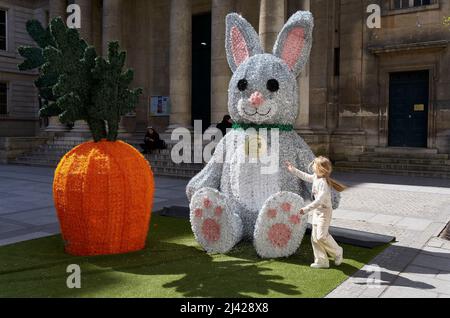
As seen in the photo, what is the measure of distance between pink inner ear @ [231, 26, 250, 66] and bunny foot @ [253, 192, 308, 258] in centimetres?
219

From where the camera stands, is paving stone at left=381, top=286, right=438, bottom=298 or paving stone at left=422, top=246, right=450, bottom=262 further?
paving stone at left=422, top=246, right=450, bottom=262

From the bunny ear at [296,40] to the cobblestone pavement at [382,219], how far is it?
2.95 m

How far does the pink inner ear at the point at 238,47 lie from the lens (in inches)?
247

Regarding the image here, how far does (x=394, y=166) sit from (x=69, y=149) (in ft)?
47.3

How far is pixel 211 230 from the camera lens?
562 centimetres

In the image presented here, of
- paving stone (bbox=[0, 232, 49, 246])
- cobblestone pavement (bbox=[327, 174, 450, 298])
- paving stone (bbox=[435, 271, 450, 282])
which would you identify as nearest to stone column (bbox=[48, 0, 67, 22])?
cobblestone pavement (bbox=[327, 174, 450, 298])

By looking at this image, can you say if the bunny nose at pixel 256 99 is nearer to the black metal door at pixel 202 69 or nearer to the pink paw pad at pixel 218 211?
the pink paw pad at pixel 218 211

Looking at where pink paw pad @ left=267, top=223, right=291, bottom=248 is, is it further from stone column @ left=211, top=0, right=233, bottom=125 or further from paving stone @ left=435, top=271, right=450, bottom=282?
stone column @ left=211, top=0, right=233, bottom=125

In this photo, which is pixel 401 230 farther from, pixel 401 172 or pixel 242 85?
pixel 401 172

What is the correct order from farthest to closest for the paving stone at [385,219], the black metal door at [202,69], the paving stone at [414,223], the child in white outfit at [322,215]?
1. the black metal door at [202,69]
2. the paving stone at [385,219]
3. the paving stone at [414,223]
4. the child in white outfit at [322,215]

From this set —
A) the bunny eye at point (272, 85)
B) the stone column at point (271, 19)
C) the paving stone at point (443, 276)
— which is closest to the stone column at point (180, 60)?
the stone column at point (271, 19)

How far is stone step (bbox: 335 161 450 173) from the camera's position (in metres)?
16.2

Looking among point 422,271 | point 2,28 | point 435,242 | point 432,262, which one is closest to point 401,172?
point 435,242
